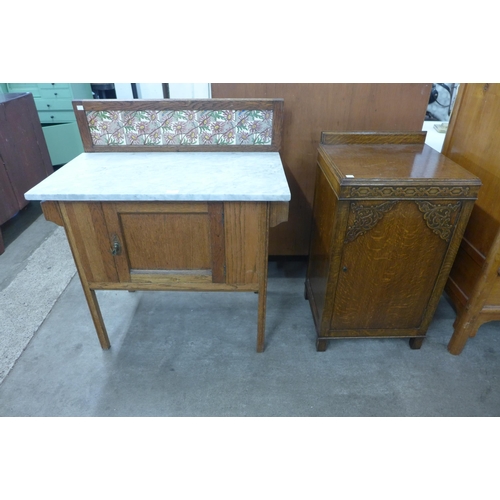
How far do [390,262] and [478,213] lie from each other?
0.50 m

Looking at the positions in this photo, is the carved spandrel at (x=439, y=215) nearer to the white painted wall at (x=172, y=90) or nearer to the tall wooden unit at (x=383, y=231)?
the tall wooden unit at (x=383, y=231)

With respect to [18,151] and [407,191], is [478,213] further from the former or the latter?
[18,151]

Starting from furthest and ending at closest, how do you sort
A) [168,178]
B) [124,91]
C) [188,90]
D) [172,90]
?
[124,91] < [172,90] < [188,90] < [168,178]

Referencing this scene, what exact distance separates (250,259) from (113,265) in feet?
1.71

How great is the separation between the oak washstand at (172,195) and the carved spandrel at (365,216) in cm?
25

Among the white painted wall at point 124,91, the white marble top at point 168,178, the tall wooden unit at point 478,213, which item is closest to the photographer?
the white marble top at point 168,178

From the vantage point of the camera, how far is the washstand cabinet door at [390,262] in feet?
4.02

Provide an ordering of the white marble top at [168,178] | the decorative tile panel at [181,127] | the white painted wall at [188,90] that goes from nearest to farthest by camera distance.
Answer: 1. the white marble top at [168,178]
2. the decorative tile panel at [181,127]
3. the white painted wall at [188,90]

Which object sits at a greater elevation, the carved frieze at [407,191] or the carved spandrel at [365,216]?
the carved frieze at [407,191]

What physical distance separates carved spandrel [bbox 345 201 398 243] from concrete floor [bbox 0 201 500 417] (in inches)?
25.1

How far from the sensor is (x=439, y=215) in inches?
48.5

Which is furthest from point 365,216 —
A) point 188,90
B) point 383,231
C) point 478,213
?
point 188,90

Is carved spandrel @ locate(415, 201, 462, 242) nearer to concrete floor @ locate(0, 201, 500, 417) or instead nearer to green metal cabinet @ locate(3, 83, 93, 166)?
concrete floor @ locate(0, 201, 500, 417)

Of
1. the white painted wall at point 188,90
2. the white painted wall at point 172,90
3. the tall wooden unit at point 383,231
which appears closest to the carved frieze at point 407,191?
the tall wooden unit at point 383,231
